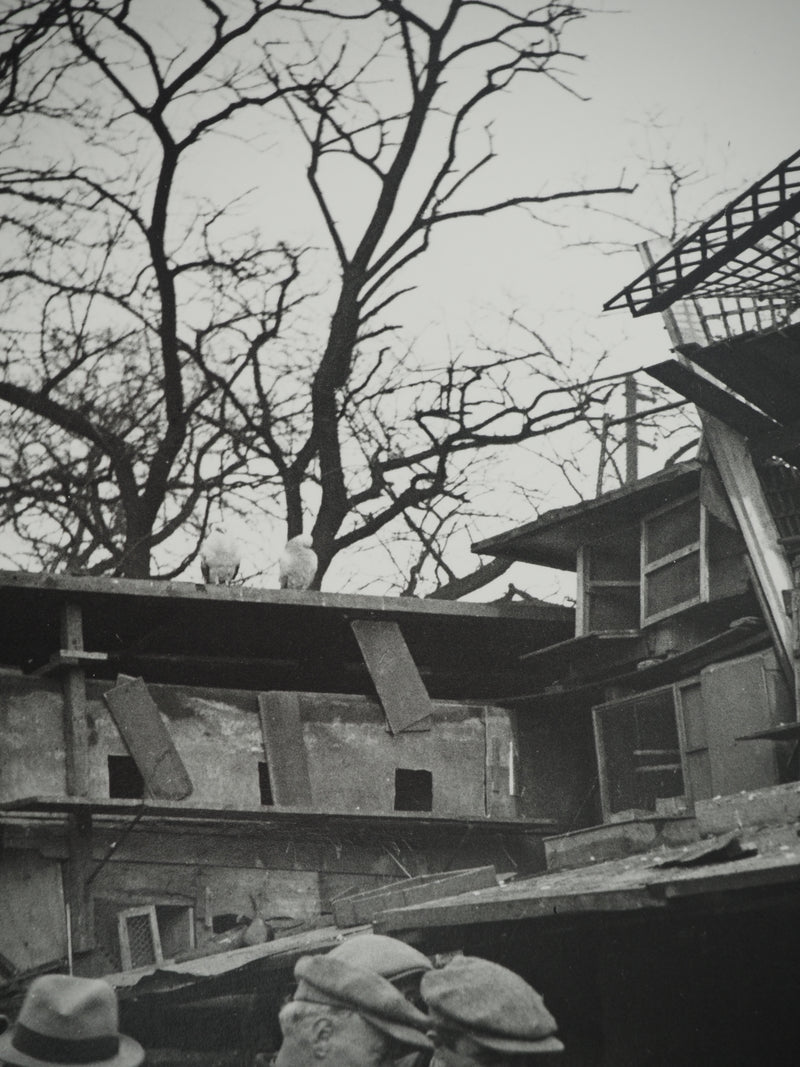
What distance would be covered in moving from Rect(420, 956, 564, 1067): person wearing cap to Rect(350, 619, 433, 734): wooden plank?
10.2 meters

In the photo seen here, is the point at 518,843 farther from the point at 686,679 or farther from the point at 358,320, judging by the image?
the point at 358,320

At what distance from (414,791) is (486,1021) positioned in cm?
1098

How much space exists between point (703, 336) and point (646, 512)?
8.00ft

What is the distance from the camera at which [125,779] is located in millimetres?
14352

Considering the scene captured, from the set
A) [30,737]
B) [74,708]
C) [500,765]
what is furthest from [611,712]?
[30,737]

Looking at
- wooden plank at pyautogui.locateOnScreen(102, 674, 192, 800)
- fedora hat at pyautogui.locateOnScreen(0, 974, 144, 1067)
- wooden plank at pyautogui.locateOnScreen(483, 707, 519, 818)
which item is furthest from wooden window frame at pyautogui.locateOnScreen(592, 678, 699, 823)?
fedora hat at pyautogui.locateOnScreen(0, 974, 144, 1067)

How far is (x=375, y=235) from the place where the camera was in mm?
21500

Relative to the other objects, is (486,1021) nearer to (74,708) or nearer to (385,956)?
(385,956)

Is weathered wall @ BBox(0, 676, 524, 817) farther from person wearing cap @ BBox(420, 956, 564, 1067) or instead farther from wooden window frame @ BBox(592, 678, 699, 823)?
person wearing cap @ BBox(420, 956, 564, 1067)

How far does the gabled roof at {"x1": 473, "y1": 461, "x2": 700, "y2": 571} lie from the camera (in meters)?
14.4

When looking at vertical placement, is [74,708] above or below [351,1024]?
above

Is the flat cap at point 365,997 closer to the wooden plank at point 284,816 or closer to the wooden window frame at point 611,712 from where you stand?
the wooden plank at point 284,816

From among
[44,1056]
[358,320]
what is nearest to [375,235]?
[358,320]

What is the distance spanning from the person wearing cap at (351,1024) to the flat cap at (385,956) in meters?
0.50
